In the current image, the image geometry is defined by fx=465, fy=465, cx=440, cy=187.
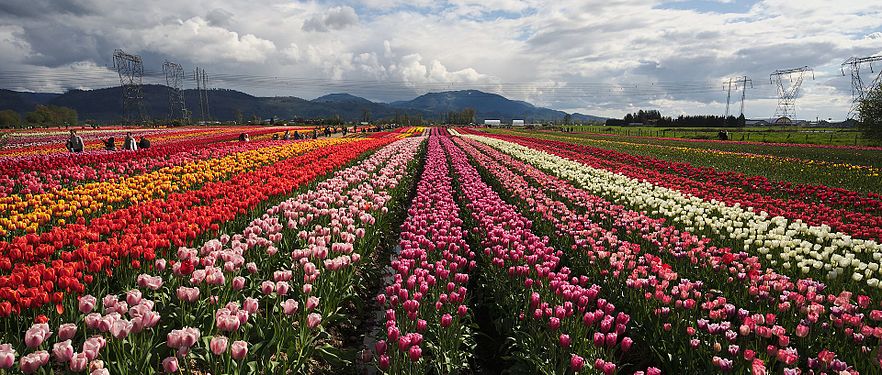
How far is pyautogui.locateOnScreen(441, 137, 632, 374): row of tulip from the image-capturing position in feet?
12.5

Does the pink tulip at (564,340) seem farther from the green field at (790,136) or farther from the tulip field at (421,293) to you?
the green field at (790,136)

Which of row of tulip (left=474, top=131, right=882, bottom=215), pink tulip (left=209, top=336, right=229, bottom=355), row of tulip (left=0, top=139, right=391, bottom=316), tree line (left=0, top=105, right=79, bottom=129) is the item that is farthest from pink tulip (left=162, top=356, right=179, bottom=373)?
tree line (left=0, top=105, right=79, bottom=129)

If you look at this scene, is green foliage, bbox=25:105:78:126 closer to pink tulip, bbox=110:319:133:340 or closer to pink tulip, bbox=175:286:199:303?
pink tulip, bbox=175:286:199:303

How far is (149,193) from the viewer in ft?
32.0

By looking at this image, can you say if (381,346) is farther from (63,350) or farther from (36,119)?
(36,119)

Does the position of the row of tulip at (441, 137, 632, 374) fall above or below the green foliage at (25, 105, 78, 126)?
below

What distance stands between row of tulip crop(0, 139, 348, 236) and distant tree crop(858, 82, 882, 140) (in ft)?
124

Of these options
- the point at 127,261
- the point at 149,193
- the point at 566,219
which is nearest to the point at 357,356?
the point at 127,261

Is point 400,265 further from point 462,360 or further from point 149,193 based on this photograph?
point 149,193

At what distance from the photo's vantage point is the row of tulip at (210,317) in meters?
2.97

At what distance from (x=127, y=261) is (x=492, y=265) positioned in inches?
167

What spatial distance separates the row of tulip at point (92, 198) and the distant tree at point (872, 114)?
37.8m

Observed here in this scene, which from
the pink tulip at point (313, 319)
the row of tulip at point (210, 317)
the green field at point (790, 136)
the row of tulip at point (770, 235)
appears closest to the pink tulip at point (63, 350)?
the row of tulip at point (210, 317)

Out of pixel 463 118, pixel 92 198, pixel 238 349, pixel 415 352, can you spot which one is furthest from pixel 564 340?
pixel 463 118
